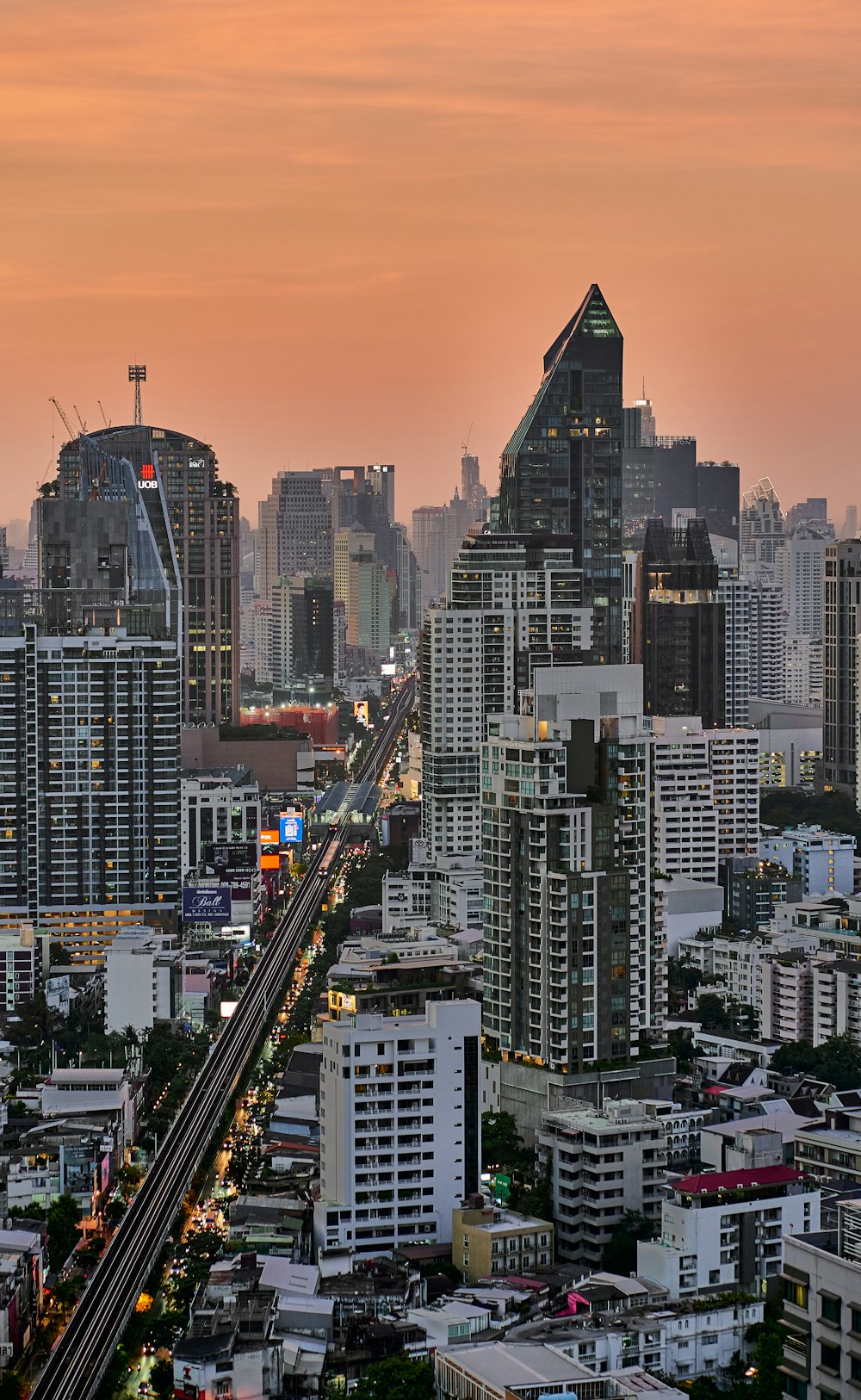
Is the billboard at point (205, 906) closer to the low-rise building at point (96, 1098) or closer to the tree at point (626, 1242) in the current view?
the low-rise building at point (96, 1098)

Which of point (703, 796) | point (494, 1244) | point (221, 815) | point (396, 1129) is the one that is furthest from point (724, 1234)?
point (221, 815)

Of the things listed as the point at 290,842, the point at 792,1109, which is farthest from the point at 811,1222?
the point at 290,842

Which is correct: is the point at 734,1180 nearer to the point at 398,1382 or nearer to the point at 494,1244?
the point at 494,1244

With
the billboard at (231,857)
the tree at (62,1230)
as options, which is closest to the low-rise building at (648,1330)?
the tree at (62,1230)

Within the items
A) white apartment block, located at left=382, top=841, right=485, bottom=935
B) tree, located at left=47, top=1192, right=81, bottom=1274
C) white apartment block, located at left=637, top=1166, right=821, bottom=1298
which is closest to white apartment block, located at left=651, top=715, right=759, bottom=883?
white apartment block, located at left=382, top=841, right=485, bottom=935

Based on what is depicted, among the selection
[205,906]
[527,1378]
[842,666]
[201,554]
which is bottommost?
[527,1378]

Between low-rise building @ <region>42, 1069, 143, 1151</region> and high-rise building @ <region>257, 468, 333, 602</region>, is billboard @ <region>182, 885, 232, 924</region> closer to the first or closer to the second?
low-rise building @ <region>42, 1069, 143, 1151</region>
